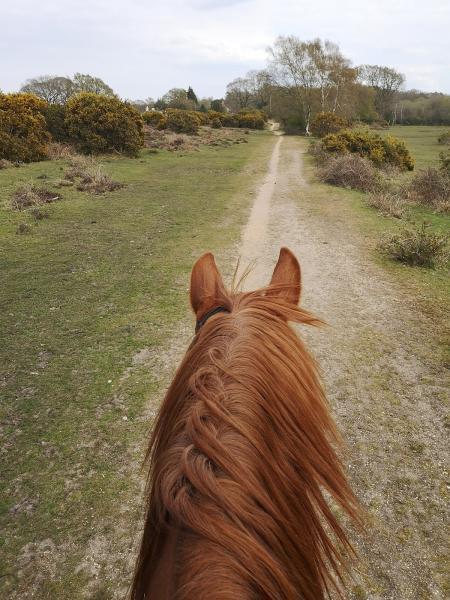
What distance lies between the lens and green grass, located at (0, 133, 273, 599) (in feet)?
9.77

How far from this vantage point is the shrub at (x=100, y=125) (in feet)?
63.3

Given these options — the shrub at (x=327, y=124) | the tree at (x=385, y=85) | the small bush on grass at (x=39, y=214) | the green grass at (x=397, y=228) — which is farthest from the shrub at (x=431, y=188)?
the tree at (x=385, y=85)

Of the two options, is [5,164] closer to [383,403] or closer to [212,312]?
[383,403]

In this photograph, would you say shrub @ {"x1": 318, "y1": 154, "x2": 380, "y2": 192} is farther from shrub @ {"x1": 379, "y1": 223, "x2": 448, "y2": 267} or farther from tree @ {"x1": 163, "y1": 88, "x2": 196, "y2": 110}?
tree @ {"x1": 163, "y1": 88, "x2": 196, "y2": 110}

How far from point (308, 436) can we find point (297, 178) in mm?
17479

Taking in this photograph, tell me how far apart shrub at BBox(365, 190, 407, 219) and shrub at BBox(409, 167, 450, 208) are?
3.86 ft

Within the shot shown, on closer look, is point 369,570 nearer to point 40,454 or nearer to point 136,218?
point 40,454

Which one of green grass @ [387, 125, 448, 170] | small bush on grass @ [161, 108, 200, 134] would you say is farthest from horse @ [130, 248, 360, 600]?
small bush on grass @ [161, 108, 200, 134]

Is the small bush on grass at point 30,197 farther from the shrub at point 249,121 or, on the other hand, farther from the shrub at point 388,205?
the shrub at point 249,121

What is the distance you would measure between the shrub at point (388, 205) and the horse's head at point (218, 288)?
10939mm

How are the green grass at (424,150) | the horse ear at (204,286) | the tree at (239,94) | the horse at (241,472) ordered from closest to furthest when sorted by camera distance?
the horse at (241,472) < the horse ear at (204,286) < the green grass at (424,150) < the tree at (239,94)

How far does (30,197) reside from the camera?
11547 millimetres

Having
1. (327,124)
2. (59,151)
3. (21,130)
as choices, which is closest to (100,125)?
(59,151)

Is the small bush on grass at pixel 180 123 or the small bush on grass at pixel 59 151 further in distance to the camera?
the small bush on grass at pixel 180 123
